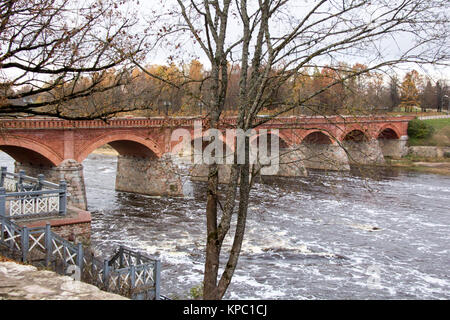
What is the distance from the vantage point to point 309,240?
67.0 feet

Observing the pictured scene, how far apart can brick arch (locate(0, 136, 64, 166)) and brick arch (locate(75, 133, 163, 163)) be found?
1.65 meters

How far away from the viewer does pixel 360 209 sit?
27266 mm

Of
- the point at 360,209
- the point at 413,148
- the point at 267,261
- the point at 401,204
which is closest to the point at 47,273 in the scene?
the point at 267,261

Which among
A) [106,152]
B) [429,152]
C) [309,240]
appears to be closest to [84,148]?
[309,240]

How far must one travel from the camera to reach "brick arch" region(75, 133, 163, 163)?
2810 centimetres

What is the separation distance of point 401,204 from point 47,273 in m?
27.1

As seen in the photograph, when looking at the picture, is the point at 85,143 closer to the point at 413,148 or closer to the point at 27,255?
the point at 27,255

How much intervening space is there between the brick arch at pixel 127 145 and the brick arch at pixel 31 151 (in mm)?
1647

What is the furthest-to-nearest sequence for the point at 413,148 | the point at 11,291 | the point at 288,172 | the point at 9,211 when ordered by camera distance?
the point at 413,148
the point at 288,172
the point at 9,211
the point at 11,291

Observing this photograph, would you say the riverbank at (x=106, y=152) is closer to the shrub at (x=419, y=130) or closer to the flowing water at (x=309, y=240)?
the flowing water at (x=309, y=240)

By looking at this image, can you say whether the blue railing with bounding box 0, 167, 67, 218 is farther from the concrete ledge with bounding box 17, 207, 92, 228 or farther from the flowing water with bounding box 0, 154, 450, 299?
the flowing water with bounding box 0, 154, 450, 299

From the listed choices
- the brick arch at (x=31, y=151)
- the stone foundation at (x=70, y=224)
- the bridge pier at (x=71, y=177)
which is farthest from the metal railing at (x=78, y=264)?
the bridge pier at (x=71, y=177)

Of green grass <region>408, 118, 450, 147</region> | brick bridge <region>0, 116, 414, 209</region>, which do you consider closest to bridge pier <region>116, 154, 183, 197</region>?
brick bridge <region>0, 116, 414, 209</region>

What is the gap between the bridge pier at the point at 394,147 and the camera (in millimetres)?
55625
